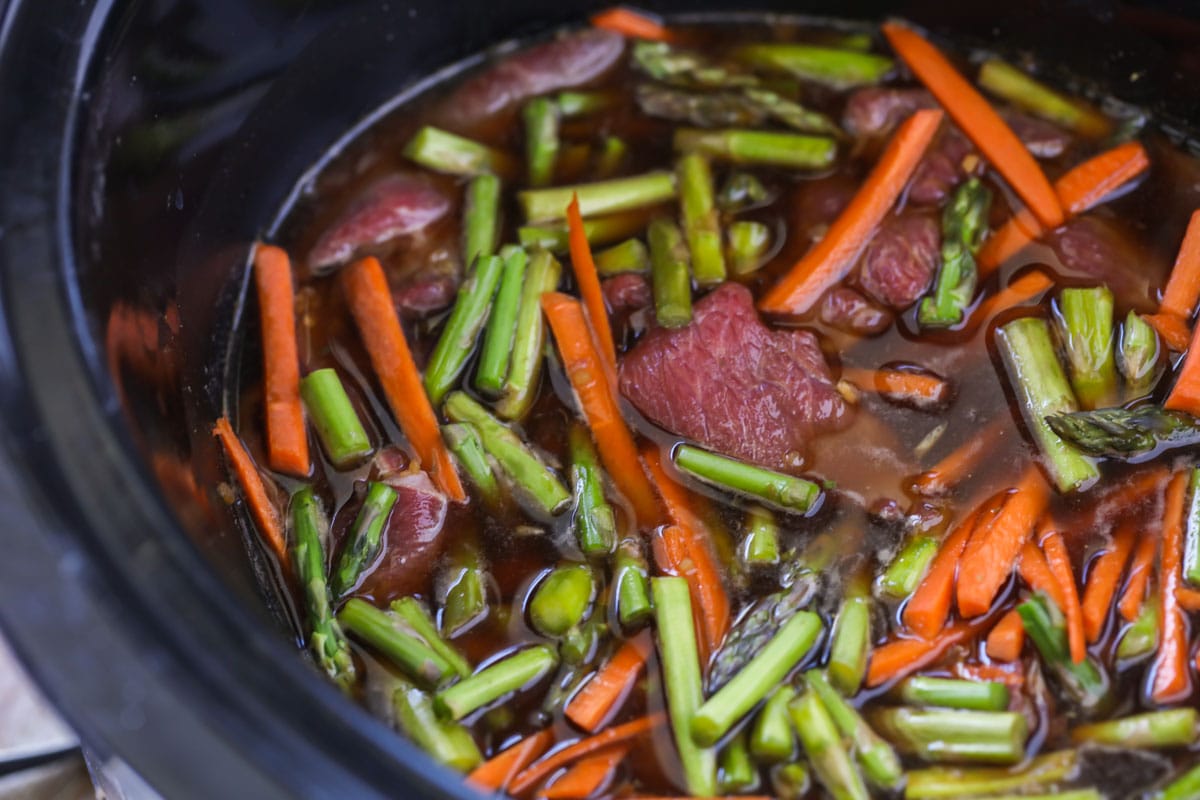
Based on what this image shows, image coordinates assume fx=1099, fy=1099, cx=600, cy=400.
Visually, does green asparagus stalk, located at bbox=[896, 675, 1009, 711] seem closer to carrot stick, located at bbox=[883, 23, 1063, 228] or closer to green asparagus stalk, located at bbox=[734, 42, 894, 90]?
carrot stick, located at bbox=[883, 23, 1063, 228]

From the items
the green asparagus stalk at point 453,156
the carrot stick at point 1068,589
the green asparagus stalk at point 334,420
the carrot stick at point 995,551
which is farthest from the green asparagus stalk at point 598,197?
the carrot stick at point 1068,589

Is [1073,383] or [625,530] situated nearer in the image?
[625,530]

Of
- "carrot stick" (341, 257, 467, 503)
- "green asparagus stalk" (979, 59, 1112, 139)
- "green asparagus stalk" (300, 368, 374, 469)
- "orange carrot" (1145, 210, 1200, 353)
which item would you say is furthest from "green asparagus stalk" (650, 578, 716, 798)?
"green asparagus stalk" (979, 59, 1112, 139)

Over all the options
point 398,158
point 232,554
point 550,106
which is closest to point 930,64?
point 550,106

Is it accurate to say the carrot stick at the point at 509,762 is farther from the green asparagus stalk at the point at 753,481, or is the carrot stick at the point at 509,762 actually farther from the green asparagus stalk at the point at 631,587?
the green asparagus stalk at the point at 753,481

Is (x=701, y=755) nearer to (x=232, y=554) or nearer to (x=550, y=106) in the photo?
(x=232, y=554)

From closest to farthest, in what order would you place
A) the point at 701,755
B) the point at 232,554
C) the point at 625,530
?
1. the point at 701,755
2. the point at 232,554
3. the point at 625,530

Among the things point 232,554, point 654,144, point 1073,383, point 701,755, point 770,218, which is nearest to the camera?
point 701,755
